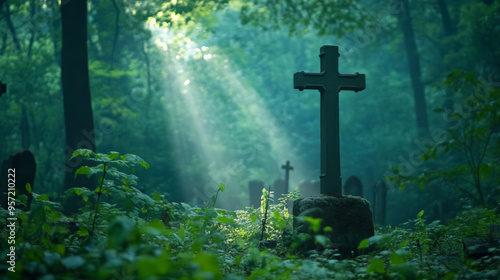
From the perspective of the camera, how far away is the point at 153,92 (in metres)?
21.0

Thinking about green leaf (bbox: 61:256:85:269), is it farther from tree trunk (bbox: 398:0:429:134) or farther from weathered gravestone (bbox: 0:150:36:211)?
tree trunk (bbox: 398:0:429:134)

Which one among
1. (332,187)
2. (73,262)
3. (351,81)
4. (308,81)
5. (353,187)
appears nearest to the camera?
(73,262)

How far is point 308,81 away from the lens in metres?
6.73

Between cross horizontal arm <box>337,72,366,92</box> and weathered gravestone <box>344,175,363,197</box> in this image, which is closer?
cross horizontal arm <box>337,72,366,92</box>

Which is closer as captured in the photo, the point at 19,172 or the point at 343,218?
the point at 343,218

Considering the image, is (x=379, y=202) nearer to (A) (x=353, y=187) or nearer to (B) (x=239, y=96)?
(A) (x=353, y=187)

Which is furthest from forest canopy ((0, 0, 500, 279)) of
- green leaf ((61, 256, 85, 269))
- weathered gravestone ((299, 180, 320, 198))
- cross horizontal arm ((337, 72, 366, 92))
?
cross horizontal arm ((337, 72, 366, 92))

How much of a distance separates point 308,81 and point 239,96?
20.1 m

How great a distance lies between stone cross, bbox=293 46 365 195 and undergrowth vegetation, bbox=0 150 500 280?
34.4 inches

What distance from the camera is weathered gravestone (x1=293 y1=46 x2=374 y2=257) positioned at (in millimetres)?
5922

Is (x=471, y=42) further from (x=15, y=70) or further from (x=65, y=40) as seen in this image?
(x=15, y=70)

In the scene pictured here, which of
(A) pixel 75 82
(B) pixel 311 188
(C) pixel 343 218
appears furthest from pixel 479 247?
(B) pixel 311 188

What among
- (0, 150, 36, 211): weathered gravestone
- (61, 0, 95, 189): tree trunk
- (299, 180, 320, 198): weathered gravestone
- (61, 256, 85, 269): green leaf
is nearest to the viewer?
(61, 256, 85, 269): green leaf

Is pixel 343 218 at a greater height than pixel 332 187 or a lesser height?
lesser
